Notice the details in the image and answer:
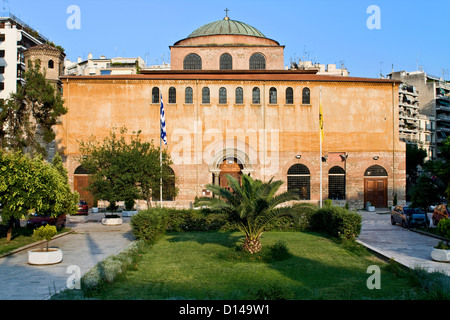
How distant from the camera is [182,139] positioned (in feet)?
113

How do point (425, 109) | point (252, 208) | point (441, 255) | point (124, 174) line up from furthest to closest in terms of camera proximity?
point (425, 109) < point (124, 174) < point (252, 208) < point (441, 255)

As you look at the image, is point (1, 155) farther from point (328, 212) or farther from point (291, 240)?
point (328, 212)

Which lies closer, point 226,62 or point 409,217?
point 409,217

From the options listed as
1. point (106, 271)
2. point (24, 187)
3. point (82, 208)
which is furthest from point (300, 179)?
point (106, 271)

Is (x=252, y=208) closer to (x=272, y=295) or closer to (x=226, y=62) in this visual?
(x=272, y=295)

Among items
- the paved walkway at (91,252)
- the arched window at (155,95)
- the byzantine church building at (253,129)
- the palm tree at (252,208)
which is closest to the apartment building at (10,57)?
the byzantine church building at (253,129)

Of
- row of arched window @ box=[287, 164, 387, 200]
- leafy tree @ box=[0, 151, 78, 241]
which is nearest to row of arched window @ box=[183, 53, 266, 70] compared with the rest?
row of arched window @ box=[287, 164, 387, 200]

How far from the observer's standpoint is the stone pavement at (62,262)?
33.4 feet

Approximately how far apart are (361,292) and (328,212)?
1037 centimetres

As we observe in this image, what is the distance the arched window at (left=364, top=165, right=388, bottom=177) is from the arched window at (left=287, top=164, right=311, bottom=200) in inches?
194

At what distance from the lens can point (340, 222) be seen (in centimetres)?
1789

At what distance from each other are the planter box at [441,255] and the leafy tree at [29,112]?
2461 cm

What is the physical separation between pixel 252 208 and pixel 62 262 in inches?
248

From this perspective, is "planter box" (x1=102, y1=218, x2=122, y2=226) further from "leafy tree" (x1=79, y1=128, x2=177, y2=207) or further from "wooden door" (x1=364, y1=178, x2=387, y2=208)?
"wooden door" (x1=364, y1=178, x2=387, y2=208)
